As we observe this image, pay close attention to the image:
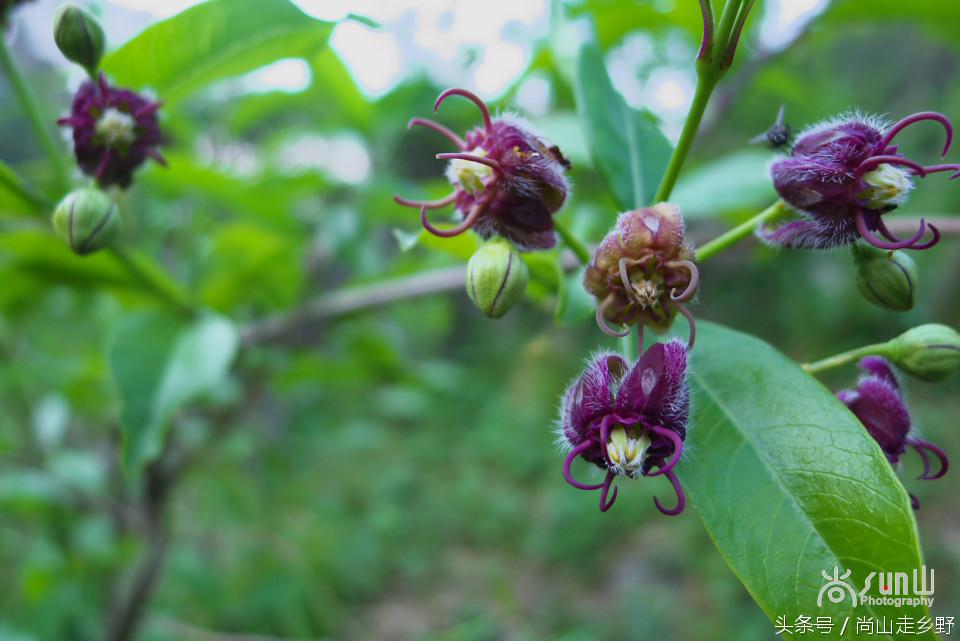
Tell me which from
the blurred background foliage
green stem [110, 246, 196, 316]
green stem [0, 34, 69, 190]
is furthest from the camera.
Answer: the blurred background foliage

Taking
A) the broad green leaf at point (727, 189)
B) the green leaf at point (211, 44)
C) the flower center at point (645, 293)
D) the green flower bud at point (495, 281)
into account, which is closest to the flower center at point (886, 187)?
the flower center at point (645, 293)

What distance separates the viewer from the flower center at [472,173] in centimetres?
71

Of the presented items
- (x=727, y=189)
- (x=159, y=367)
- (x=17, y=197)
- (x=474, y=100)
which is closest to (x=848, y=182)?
(x=474, y=100)

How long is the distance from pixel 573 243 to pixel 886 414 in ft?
1.27

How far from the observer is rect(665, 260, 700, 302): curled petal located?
2.01 ft

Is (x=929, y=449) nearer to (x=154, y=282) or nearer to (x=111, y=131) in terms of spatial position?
(x=111, y=131)

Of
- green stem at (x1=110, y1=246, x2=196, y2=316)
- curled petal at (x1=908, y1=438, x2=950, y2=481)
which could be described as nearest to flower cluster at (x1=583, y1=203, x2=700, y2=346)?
curled petal at (x1=908, y1=438, x2=950, y2=481)

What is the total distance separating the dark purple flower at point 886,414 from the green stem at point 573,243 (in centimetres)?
32

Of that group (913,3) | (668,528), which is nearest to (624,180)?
(913,3)

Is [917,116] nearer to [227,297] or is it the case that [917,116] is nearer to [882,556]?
[882,556]

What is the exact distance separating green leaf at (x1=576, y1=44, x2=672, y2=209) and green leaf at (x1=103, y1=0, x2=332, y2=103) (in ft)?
1.28

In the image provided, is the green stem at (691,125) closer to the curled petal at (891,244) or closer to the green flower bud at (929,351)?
the curled petal at (891,244)

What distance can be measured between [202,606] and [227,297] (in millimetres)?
2087

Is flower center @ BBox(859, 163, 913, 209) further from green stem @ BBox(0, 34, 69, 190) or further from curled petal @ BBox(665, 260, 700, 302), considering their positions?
green stem @ BBox(0, 34, 69, 190)
